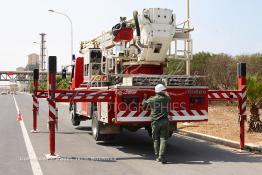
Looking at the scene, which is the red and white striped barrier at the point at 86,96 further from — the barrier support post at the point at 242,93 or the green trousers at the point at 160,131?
the barrier support post at the point at 242,93

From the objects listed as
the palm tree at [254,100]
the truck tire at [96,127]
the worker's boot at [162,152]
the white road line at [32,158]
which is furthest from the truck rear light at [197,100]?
the palm tree at [254,100]

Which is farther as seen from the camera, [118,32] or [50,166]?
[118,32]

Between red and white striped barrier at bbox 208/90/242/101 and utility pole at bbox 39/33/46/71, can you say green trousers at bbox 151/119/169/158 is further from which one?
utility pole at bbox 39/33/46/71

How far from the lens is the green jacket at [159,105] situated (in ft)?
32.1

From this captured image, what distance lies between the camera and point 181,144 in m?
12.8

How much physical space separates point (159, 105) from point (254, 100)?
21.0 feet

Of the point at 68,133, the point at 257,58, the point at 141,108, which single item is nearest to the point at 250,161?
the point at 141,108

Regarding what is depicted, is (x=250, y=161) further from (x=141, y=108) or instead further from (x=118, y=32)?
(x=118, y=32)

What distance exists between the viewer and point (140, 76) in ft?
34.6

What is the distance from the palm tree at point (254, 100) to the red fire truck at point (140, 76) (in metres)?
3.94

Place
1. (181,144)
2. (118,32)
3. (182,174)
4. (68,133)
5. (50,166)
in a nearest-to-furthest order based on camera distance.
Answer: (182,174), (50,166), (118,32), (181,144), (68,133)

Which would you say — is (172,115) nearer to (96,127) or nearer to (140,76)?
(140,76)

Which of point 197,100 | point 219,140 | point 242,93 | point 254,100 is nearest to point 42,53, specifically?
point 254,100

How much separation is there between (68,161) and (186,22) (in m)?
4.94
